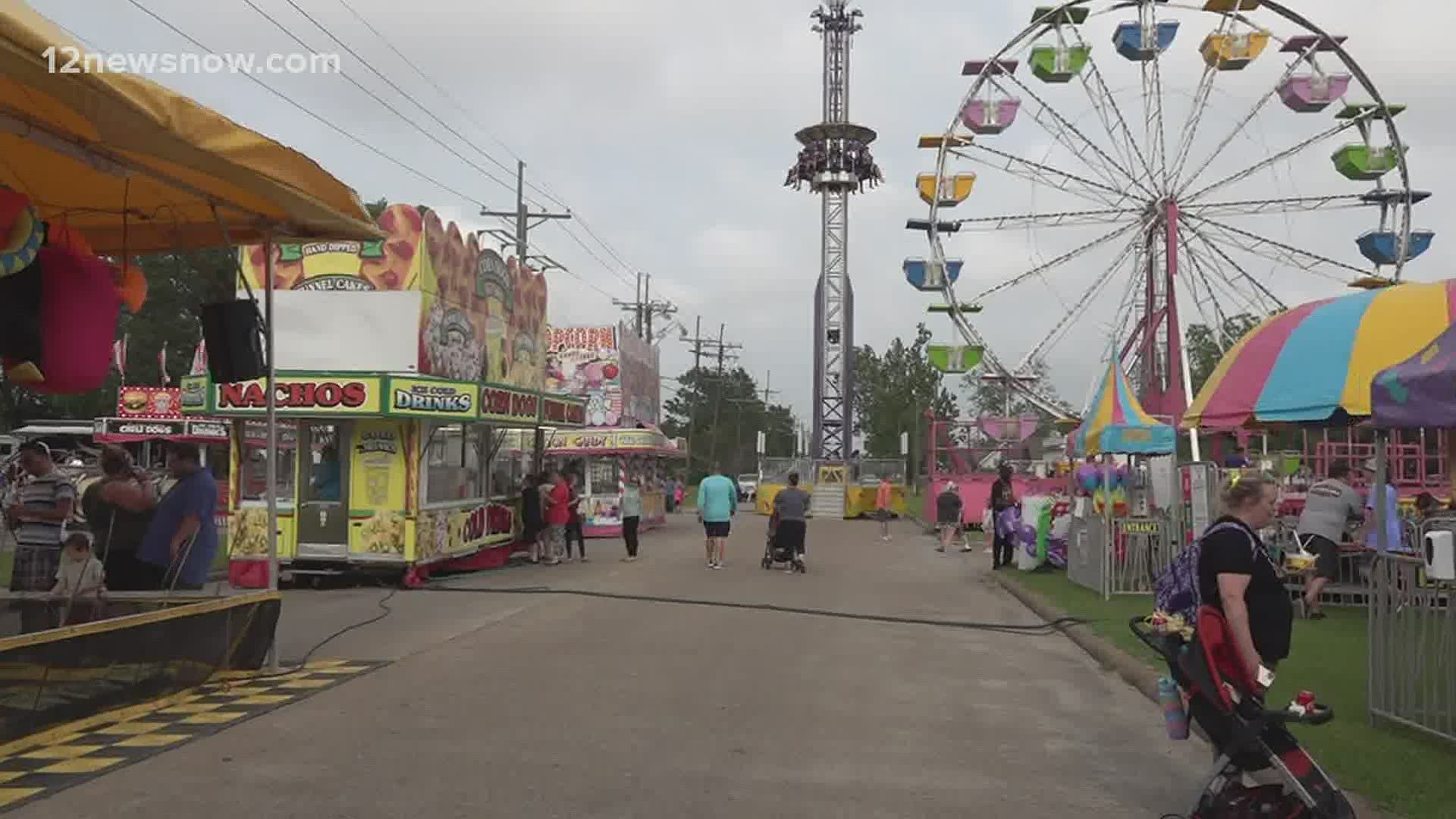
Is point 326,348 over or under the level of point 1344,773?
over

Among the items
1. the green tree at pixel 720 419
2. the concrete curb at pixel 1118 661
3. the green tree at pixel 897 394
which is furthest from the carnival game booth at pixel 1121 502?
the green tree at pixel 720 419

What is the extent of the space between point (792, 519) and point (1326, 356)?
914 centimetres

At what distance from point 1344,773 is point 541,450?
17472mm

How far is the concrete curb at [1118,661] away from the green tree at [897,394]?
45.9 metres

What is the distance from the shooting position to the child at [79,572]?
28.9 ft

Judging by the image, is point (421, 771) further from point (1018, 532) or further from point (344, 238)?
point (1018, 532)

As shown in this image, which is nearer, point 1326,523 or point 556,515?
point 1326,523

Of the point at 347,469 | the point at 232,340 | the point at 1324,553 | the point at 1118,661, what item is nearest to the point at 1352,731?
the point at 1118,661

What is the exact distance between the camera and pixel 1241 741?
4.91 metres

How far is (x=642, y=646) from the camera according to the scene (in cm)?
1084

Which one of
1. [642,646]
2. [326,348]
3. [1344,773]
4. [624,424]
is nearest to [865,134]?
[624,424]

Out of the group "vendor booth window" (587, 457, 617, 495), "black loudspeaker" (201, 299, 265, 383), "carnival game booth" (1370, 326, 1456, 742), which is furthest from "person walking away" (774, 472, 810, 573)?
"carnival game booth" (1370, 326, 1456, 742)

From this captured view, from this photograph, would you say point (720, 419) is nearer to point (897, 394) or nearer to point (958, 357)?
point (897, 394)

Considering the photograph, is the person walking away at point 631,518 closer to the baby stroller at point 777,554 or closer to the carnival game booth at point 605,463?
the baby stroller at point 777,554
